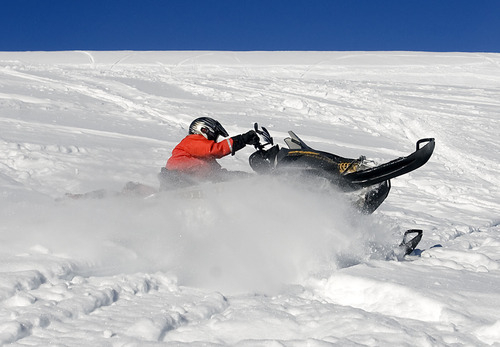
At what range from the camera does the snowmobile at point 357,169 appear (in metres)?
5.45

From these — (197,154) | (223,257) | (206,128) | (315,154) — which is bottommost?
(223,257)

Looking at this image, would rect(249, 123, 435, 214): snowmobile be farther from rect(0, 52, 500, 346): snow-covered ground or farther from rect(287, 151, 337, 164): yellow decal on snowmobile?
rect(0, 52, 500, 346): snow-covered ground

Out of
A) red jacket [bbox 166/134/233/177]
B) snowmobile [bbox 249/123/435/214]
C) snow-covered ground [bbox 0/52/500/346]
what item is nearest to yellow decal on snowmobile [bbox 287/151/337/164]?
snowmobile [bbox 249/123/435/214]

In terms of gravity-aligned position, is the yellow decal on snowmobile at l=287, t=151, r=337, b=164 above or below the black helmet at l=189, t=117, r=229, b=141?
below

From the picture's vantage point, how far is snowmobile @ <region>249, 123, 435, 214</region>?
545 cm

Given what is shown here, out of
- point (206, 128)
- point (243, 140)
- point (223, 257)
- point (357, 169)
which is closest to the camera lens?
point (223, 257)

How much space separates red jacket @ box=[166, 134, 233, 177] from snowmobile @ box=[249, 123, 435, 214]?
20.4 inches

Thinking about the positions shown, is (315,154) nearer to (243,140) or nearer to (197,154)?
(243,140)

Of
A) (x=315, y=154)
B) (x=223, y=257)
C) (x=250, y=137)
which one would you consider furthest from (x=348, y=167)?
(x=223, y=257)

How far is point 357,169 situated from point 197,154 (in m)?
1.55

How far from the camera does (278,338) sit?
3.31 meters

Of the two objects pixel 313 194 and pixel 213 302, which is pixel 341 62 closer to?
pixel 313 194

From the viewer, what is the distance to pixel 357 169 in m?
5.52

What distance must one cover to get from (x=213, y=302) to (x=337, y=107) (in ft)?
41.2
